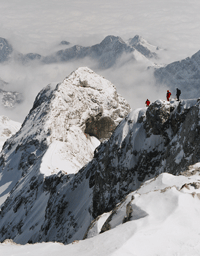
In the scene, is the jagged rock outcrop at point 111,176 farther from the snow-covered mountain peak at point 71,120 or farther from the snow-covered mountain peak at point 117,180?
the snow-covered mountain peak at point 71,120

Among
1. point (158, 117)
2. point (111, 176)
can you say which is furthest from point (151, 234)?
point (111, 176)

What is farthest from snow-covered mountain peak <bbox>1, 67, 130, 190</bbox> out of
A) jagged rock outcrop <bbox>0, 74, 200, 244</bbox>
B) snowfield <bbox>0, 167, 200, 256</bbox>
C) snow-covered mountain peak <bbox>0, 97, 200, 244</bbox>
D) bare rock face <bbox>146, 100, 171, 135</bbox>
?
A: snowfield <bbox>0, 167, 200, 256</bbox>

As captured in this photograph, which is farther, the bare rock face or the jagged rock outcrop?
the bare rock face

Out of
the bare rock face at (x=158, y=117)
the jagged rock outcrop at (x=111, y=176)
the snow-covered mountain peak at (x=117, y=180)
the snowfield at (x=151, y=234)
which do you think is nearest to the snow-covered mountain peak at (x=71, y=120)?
the snow-covered mountain peak at (x=117, y=180)

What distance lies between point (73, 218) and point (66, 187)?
24.5ft

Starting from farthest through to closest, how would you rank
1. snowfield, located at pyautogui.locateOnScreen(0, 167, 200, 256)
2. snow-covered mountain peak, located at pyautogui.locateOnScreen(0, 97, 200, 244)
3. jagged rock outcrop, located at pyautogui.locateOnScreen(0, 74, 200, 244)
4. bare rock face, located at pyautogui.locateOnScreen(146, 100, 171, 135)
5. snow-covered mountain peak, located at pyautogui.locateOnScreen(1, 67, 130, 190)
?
snow-covered mountain peak, located at pyautogui.locateOnScreen(1, 67, 130, 190) → bare rock face, located at pyautogui.locateOnScreen(146, 100, 171, 135) → jagged rock outcrop, located at pyautogui.locateOnScreen(0, 74, 200, 244) → snow-covered mountain peak, located at pyautogui.locateOnScreen(0, 97, 200, 244) → snowfield, located at pyautogui.locateOnScreen(0, 167, 200, 256)

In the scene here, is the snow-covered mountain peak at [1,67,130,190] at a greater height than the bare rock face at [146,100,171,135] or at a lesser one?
lesser

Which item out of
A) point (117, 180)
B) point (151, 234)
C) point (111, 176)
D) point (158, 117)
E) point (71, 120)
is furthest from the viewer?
point (71, 120)

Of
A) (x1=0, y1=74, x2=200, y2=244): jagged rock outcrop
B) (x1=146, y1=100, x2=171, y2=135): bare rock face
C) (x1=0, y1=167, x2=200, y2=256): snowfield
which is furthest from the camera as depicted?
(x1=146, y1=100, x2=171, y2=135): bare rock face

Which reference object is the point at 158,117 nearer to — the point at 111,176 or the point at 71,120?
the point at 111,176

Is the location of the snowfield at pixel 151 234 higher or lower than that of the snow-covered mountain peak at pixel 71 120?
higher

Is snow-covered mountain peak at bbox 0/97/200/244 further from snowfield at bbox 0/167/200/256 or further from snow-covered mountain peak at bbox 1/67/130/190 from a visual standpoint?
snow-covered mountain peak at bbox 1/67/130/190

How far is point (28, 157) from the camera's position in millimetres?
87000

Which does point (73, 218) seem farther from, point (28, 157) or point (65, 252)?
point (28, 157)
